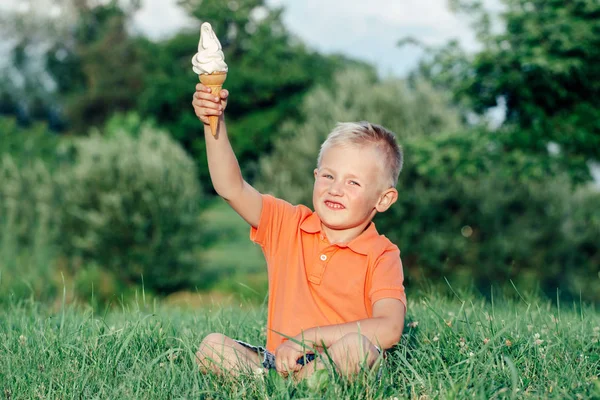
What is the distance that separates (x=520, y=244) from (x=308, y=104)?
17.2 ft

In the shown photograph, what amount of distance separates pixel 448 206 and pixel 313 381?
11.6 meters

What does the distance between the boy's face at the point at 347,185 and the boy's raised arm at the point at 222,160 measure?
31 cm

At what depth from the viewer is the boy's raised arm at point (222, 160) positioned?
2896 millimetres

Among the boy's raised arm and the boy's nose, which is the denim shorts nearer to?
the boy's raised arm

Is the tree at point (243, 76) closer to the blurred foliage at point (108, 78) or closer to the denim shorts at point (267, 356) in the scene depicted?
the blurred foliage at point (108, 78)

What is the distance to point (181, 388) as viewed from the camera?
2.73 metres

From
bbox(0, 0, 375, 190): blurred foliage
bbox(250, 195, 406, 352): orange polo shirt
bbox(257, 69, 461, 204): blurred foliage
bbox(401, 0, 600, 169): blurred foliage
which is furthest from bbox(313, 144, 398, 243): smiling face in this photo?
bbox(0, 0, 375, 190): blurred foliage

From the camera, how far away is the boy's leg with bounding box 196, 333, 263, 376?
285 centimetres

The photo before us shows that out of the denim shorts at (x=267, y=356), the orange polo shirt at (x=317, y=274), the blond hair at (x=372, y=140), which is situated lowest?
the denim shorts at (x=267, y=356)

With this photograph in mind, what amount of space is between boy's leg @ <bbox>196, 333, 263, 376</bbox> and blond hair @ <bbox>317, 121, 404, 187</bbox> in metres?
0.94

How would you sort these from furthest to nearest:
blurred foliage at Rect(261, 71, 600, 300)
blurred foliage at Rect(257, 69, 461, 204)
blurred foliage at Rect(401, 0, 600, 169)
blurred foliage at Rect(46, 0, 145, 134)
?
blurred foliage at Rect(46, 0, 145, 134) → blurred foliage at Rect(257, 69, 461, 204) → blurred foliage at Rect(261, 71, 600, 300) → blurred foliage at Rect(401, 0, 600, 169)

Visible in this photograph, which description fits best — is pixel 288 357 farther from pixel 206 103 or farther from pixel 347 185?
pixel 206 103

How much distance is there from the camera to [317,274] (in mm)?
3045

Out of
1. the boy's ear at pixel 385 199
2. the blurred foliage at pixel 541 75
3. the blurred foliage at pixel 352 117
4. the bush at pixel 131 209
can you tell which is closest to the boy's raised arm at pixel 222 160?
the boy's ear at pixel 385 199
